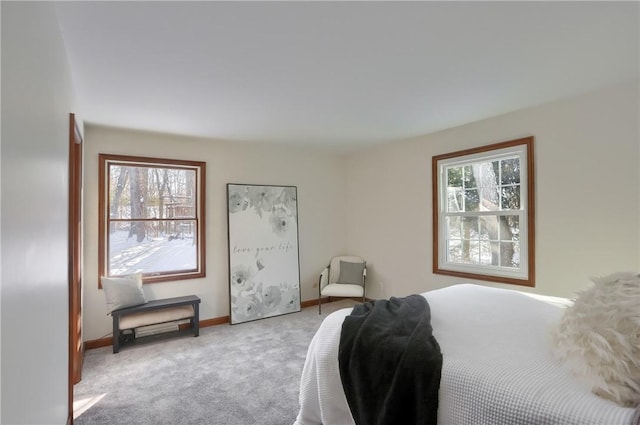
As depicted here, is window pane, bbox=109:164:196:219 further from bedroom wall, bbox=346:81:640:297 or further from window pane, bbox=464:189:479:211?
window pane, bbox=464:189:479:211

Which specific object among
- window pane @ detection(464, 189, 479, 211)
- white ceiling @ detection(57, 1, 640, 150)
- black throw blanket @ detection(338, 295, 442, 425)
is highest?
white ceiling @ detection(57, 1, 640, 150)

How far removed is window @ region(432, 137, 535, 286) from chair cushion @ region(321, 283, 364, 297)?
3.67 ft

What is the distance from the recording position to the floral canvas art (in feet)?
14.0

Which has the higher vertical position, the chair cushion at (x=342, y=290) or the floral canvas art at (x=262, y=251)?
the floral canvas art at (x=262, y=251)

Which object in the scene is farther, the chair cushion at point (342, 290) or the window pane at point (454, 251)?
the chair cushion at point (342, 290)

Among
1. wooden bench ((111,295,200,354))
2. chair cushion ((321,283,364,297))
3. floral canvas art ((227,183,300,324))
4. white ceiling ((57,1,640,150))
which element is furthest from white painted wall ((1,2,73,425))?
chair cushion ((321,283,364,297))

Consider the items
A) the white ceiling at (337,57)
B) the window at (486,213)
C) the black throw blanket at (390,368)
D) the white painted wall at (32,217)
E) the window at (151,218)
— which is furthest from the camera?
the window at (151,218)

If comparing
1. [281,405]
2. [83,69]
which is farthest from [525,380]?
[83,69]

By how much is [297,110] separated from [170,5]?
162cm

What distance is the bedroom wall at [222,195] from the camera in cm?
350

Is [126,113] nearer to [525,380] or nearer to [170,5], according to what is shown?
[170,5]

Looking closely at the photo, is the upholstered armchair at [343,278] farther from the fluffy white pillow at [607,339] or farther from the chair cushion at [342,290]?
the fluffy white pillow at [607,339]

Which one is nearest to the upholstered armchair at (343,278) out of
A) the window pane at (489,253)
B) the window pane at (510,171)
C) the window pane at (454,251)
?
the window pane at (454,251)

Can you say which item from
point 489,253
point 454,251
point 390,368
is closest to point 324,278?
point 454,251
